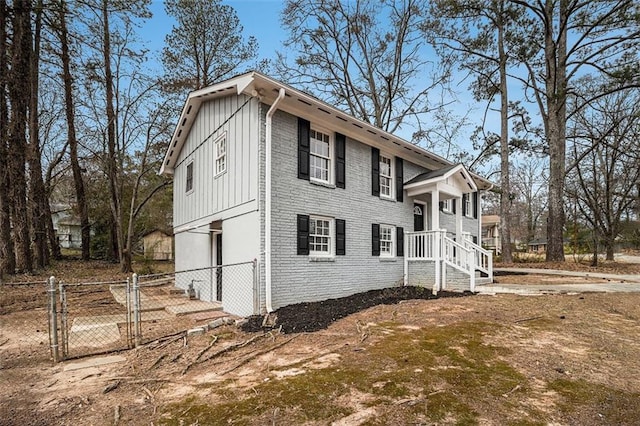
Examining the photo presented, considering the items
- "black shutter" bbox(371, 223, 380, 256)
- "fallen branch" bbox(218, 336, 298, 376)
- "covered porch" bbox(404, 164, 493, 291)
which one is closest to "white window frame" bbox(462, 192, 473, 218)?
"covered porch" bbox(404, 164, 493, 291)

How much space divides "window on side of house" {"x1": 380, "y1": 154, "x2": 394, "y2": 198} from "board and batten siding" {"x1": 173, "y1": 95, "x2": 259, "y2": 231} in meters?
4.69

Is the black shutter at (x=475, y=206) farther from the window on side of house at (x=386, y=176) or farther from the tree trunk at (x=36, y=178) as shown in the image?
the tree trunk at (x=36, y=178)

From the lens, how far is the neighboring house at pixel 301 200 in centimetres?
786

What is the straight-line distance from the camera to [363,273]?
9.96 m

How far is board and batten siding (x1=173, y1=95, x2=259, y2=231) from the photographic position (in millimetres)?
8156

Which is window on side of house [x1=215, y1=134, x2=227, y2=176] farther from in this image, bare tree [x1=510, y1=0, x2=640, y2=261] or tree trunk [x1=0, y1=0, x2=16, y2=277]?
bare tree [x1=510, y1=0, x2=640, y2=261]

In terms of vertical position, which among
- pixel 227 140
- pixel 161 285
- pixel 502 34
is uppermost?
pixel 502 34

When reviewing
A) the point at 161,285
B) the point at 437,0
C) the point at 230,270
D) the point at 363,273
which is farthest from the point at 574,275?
the point at 161,285

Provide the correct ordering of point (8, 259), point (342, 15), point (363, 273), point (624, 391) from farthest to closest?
point (342, 15) → point (8, 259) → point (363, 273) → point (624, 391)

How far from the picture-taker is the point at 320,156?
9.23 meters

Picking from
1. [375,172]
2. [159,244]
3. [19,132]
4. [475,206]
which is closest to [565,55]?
[475,206]

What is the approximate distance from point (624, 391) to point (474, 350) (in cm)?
166

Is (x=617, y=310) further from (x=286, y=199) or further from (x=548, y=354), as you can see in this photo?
(x=286, y=199)

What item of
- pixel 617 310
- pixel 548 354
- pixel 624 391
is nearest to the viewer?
pixel 624 391
